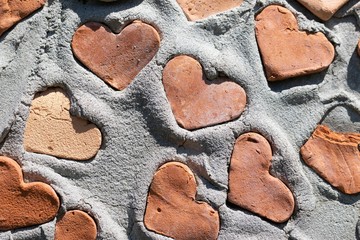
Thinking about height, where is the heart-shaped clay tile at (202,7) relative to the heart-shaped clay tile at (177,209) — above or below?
above

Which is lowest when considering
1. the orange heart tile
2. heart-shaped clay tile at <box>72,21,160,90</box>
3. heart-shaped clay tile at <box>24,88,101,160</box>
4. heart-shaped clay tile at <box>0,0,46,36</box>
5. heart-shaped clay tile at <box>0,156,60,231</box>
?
heart-shaped clay tile at <box>0,156,60,231</box>

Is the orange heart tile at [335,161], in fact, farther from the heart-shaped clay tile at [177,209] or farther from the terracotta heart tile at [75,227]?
the terracotta heart tile at [75,227]

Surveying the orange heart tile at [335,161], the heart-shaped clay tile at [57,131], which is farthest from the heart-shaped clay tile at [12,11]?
the orange heart tile at [335,161]

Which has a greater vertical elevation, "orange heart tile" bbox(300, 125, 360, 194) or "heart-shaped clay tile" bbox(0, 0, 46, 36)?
"heart-shaped clay tile" bbox(0, 0, 46, 36)

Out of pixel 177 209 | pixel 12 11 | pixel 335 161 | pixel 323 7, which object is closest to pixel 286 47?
pixel 323 7

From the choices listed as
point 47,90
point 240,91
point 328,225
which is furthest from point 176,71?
point 328,225

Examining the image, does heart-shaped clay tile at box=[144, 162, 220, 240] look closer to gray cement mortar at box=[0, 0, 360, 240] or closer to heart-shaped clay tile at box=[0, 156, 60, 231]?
gray cement mortar at box=[0, 0, 360, 240]

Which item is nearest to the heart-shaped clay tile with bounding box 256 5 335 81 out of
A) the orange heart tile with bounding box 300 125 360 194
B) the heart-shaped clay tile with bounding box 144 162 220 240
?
the orange heart tile with bounding box 300 125 360 194
